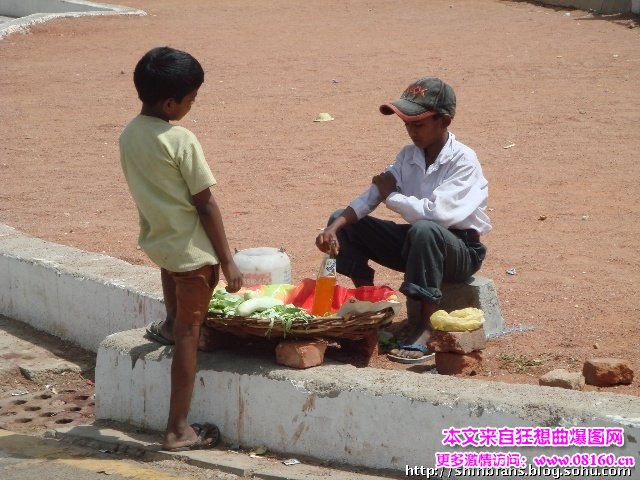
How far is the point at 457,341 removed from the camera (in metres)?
4.57

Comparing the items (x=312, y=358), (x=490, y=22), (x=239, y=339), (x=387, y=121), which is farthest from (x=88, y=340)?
(x=490, y=22)

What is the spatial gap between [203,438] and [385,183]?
1.54 metres

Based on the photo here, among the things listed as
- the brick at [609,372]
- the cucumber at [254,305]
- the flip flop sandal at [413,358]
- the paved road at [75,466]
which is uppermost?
the cucumber at [254,305]

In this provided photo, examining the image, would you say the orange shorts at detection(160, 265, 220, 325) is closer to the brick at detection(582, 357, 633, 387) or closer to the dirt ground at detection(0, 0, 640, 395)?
the dirt ground at detection(0, 0, 640, 395)

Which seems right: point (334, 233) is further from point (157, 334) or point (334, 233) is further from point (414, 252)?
point (157, 334)

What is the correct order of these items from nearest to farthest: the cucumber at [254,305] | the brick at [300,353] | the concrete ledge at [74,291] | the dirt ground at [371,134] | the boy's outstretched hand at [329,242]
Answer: the brick at [300,353], the cucumber at [254,305], the boy's outstretched hand at [329,242], the concrete ledge at [74,291], the dirt ground at [371,134]

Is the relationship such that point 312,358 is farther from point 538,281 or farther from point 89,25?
point 89,25

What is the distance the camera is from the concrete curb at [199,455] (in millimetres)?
4125

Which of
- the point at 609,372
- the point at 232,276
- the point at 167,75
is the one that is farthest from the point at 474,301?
the point at 167,75

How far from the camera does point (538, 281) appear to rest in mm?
6070

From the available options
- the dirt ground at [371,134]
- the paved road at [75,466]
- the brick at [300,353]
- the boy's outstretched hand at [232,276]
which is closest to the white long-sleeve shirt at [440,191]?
the dirt ground at [371,134]

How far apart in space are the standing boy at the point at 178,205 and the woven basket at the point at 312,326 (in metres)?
0.14

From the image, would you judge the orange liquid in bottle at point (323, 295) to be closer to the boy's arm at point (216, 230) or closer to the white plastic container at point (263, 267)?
the white plastic container at point (263, 267)

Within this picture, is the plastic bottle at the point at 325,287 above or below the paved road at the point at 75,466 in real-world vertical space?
above
